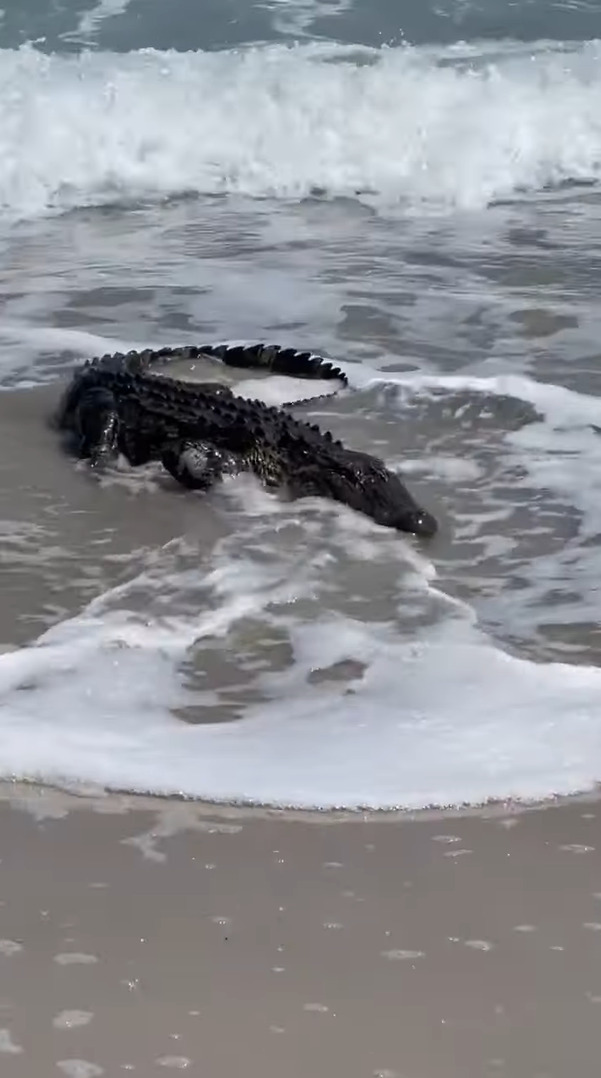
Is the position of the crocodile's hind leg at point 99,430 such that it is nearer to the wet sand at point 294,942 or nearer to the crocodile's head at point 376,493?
the crocodile's head at point 376,493

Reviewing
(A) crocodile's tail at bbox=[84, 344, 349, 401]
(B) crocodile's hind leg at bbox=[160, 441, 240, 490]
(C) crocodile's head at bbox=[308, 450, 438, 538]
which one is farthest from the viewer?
(A) crocodile's tail at bbox=[84, 344, 349, 401]

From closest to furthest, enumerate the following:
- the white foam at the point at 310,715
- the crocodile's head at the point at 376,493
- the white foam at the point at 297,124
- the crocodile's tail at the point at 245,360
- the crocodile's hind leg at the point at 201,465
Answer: the white foam at the point at 310,715 < the crocodile's head at the point at 376,493 < the crocodile's hind leg at the point at 201,465 < the crocodile's tail at the point at 245,360 < the white foam at the point at 297,124

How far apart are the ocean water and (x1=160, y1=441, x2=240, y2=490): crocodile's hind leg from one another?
0.07m

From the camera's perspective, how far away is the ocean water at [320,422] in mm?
3488

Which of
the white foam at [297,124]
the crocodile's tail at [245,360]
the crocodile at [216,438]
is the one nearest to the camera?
the crocodile at [216,438]

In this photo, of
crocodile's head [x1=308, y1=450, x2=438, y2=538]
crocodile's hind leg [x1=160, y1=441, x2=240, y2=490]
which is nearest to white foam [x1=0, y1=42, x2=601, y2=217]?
crocodile's hind leg [x1=160, y1=441, x2=240, y2=490]

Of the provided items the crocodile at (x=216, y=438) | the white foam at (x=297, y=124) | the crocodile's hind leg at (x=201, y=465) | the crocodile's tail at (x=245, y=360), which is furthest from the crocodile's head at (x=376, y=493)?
the white foam at (x=297, y=124)

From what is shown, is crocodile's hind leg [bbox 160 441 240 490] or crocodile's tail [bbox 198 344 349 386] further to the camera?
crocodile's tail [bbox 198 344 349 386]

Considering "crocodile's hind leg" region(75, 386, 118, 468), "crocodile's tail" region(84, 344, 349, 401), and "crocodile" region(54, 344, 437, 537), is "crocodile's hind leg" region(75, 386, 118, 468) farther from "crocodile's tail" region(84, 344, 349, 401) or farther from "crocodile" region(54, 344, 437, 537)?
"crocodile's tail" region(84, 344, 349, 401)

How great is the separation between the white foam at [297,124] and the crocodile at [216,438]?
16.1 ft

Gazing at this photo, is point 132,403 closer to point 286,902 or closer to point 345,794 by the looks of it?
point 345,794

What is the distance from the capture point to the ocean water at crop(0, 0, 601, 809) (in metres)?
3.49

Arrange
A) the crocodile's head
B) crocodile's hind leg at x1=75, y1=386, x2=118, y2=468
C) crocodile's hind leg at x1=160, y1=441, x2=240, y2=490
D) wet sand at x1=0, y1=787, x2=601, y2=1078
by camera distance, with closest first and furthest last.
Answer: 1. wet sand at x1=0, y1=787, x2=601, y2=1078
2. the crocodile's head
3. crocodile's hind leg at x1=160, y1=441, x2=240, y2=490
4. crocodile's hind leg at x1=75, y1=386, x2=118, y2=468

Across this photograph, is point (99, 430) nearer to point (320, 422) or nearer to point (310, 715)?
point (320, 422)
